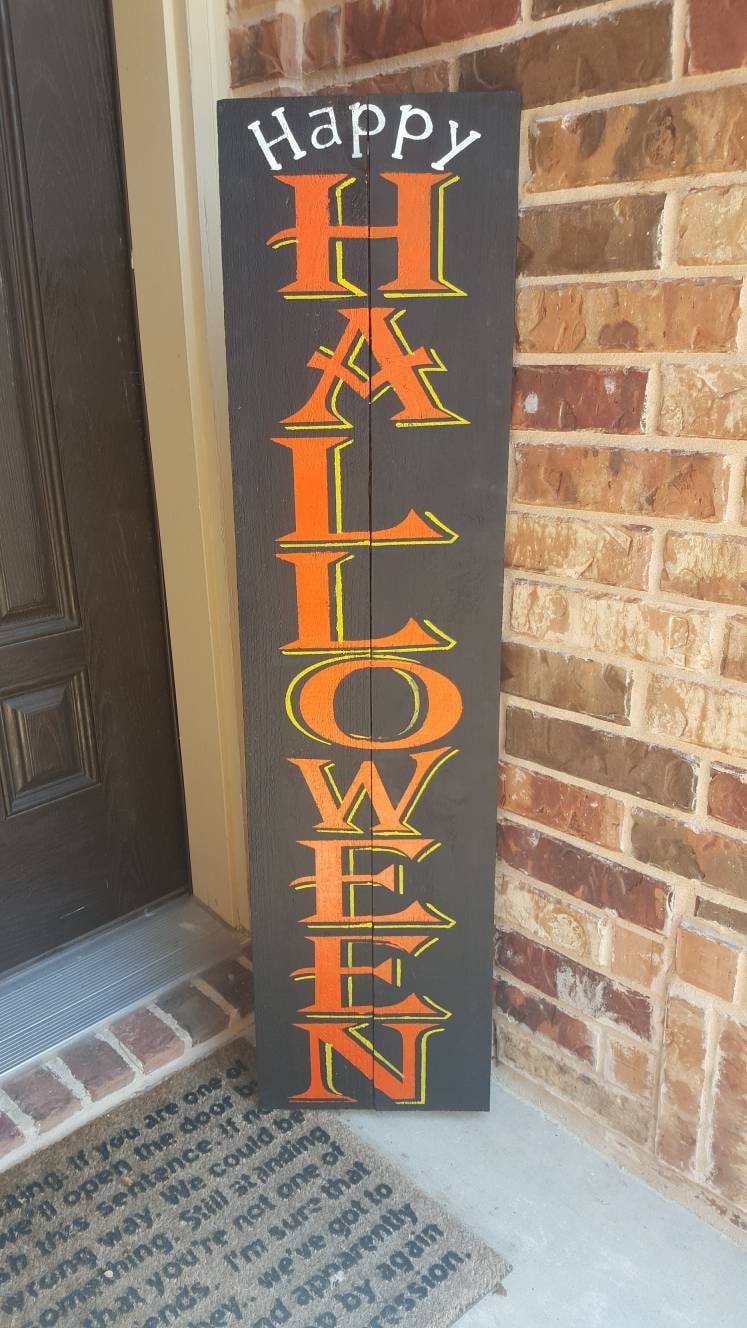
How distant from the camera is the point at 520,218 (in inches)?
46.2

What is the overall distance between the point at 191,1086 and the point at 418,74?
157cm

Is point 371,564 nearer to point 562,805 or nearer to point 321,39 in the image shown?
point 562,805

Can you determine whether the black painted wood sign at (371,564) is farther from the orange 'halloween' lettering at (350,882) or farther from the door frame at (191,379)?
the door frame at (191,379)

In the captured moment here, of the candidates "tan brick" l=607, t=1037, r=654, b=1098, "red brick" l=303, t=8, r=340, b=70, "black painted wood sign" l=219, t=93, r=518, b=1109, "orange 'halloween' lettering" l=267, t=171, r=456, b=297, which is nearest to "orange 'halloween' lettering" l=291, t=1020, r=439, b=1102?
"black painted wood sign" l=219, t=93, r=518, b=1109

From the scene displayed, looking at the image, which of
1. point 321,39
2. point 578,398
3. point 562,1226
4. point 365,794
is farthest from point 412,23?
point 562,1226

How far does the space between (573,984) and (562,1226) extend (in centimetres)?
33

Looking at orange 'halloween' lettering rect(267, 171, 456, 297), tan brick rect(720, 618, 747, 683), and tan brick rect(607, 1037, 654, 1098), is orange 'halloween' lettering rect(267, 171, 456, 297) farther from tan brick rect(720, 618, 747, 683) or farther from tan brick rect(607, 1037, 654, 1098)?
tan brick rect(607, 1037, 654, 1098)

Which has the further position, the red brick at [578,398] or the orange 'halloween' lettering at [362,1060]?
the orange 'halloween' lettering at [362,1060]

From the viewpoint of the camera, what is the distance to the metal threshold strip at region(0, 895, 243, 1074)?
5.36ft

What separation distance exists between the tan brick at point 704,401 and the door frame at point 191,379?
74 centimetres

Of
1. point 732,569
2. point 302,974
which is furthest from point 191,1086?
point 732,569

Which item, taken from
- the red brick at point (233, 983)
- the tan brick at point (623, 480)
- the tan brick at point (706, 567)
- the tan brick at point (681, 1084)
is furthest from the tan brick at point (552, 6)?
the red brick at point (233, 983)

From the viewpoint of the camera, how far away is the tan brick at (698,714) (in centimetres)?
113

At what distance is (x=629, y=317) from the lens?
3.64ft
